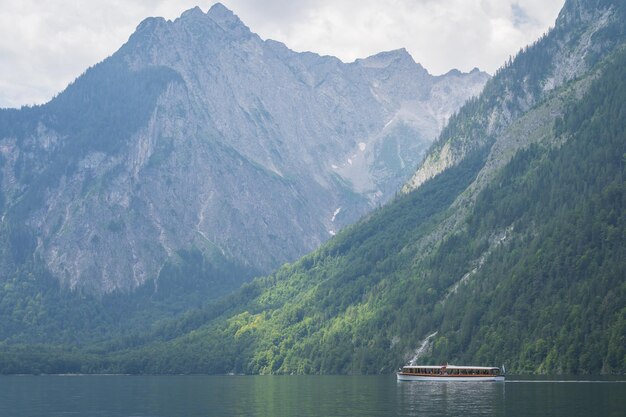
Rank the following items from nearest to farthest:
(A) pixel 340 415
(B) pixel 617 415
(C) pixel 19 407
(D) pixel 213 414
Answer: (B) pixel 617 415, (A) pixel 340 415, (D) pixel 213 414, (C) pixel 19 407

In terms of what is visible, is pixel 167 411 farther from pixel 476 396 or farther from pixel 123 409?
pixel 476 396

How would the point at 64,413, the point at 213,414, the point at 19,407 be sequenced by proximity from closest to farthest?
the point at 213,414 < the point at 64,413 < the point at 19,407

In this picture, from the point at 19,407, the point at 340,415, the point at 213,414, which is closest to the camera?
the point at 340,415

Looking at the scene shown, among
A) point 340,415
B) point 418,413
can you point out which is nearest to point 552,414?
point 418,413

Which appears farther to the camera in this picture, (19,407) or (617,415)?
(19,407)

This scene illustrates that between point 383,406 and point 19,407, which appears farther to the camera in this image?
point 19,407

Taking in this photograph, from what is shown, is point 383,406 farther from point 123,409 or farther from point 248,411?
point 123,409

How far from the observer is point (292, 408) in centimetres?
17450

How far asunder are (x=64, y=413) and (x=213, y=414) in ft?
102

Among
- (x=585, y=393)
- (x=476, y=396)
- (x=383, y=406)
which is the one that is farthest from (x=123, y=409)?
(x=585, y=393)

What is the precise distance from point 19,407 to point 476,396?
3685 inches

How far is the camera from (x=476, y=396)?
7795 inches

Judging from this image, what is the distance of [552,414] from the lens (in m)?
148

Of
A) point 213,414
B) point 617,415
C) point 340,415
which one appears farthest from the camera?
point 213,414
